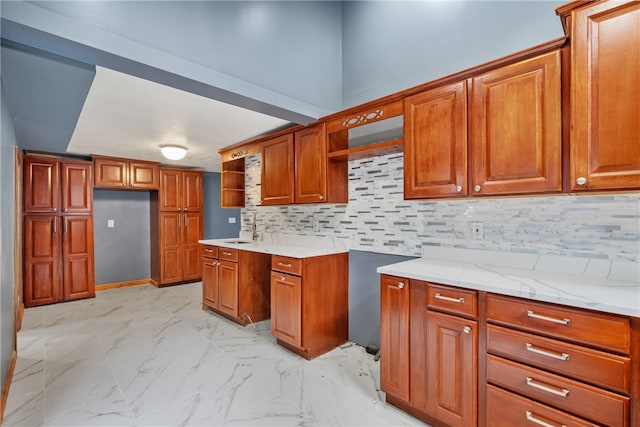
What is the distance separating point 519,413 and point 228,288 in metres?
2.88

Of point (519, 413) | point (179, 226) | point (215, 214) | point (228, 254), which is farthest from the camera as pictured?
point (215, 214)

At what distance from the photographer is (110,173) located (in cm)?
474

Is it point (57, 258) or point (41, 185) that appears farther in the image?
point (57, 258)

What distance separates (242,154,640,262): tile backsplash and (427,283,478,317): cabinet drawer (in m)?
0.57

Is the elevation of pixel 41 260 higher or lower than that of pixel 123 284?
higher

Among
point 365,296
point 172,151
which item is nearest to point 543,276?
point 365,296

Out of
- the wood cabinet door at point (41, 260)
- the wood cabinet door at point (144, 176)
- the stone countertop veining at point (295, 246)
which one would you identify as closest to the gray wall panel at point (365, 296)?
the stone countertop veining at point (295, 246)

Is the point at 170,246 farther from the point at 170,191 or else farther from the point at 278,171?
the point at 278,171

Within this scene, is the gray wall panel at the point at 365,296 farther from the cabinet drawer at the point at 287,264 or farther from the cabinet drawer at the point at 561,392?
the cabinet drawer at the point at 561,392

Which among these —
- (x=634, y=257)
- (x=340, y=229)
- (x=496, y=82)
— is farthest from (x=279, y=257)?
Answer: (x=634, y=257)

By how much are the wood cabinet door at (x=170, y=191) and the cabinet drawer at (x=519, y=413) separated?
5.23 m

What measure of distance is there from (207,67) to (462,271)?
198 cm

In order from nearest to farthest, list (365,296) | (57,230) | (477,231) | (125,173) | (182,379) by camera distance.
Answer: (477,231) → (182,379) → (365,296) → (57,230) → (125,173)

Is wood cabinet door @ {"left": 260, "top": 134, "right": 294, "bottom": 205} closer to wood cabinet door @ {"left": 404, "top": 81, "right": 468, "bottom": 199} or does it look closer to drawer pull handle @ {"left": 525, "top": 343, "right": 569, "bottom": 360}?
wood cabinet door @ {"left": 404, "top": 81, "right": 468, "bottom": 199}
